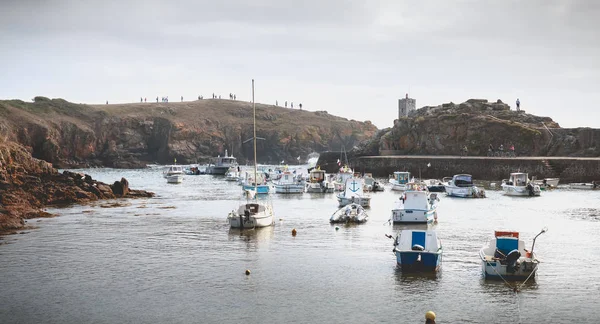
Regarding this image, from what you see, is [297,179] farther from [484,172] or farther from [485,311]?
[485,311]

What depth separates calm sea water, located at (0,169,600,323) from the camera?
21.4 metres

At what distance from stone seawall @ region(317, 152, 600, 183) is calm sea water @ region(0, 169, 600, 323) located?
43361mm

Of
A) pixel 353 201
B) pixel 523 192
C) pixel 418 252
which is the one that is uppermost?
pixel 523 192

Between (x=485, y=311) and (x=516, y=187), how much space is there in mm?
49165

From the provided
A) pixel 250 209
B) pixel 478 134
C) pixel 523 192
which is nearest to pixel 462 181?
pixel 523 192

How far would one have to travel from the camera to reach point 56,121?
17538 cm

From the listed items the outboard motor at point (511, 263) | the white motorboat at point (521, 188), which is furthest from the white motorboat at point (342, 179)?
the outboard motor at point (511, 263)

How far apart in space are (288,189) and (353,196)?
20.4 m

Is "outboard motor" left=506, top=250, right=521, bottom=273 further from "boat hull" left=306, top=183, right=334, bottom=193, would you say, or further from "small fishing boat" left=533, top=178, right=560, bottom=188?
"small fishing boat" left=533, top=178, right=560, bottom=188

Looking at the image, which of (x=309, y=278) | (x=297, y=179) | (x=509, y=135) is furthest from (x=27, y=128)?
(x=309, y=278)

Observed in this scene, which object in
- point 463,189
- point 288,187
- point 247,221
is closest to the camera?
point 247,221

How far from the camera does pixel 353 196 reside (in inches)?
2110

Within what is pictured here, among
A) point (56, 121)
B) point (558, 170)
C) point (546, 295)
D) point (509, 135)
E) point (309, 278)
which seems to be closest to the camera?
point (546, 295)

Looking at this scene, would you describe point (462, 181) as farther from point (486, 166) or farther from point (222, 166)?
point (222, 166)
